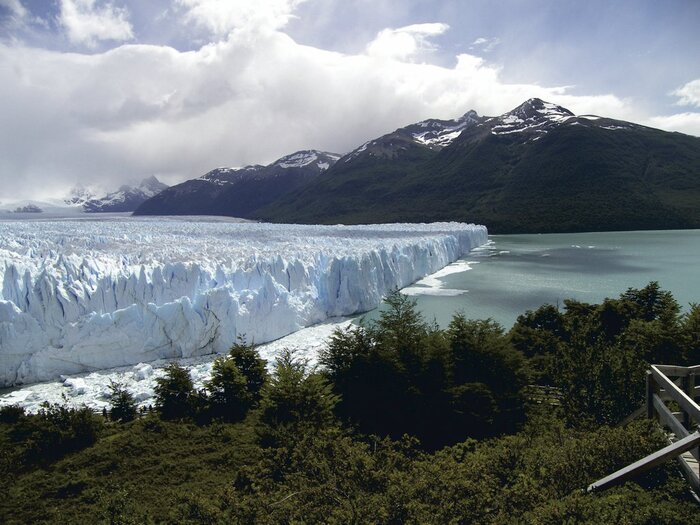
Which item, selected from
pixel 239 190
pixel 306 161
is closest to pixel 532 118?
pixel 306 161

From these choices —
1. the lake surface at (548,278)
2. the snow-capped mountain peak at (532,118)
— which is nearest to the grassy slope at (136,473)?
the lake surface at (548,278)

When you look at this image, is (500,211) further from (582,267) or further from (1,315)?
(1,315)

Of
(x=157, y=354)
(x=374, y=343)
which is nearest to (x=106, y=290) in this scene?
(x=157, y=354)

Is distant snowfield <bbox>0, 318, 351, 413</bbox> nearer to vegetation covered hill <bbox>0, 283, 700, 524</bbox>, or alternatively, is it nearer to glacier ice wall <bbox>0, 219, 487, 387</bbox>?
glacier ice wall <bbox>0, 219, 487, 387</bbox>

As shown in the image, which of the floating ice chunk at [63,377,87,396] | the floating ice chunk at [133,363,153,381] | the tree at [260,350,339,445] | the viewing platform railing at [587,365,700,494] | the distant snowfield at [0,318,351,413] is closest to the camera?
the viewing platform railing at [587,365,700,494]

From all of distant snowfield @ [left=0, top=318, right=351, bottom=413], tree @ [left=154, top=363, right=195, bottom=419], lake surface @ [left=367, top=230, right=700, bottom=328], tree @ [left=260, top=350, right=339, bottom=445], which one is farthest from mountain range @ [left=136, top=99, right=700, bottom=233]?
tree @ [left=154, top=363, right=195, bottom=419]

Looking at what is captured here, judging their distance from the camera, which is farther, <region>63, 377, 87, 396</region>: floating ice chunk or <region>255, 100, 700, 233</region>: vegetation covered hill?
<region>255, 100, 700, 233</region>: vegetation covered hill
